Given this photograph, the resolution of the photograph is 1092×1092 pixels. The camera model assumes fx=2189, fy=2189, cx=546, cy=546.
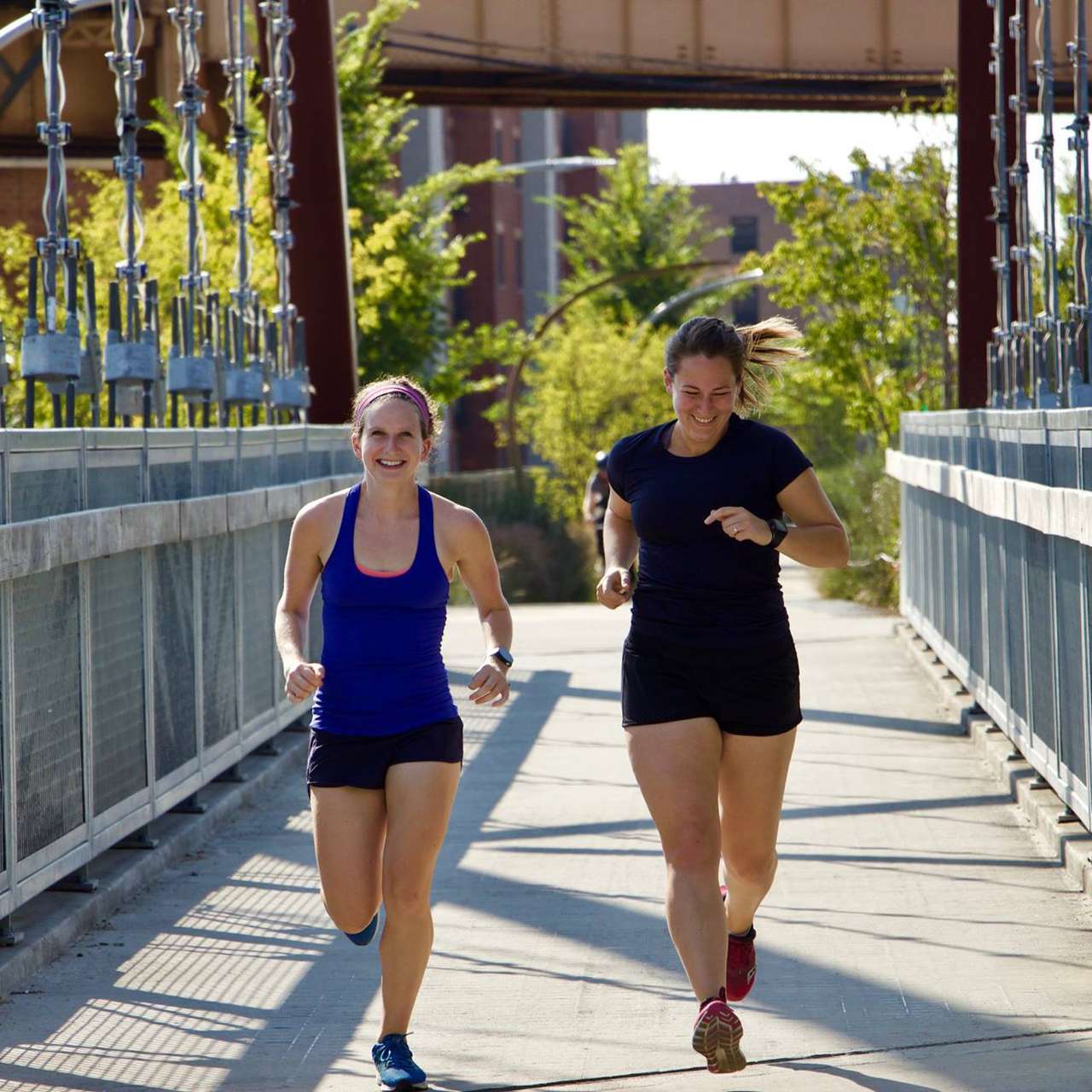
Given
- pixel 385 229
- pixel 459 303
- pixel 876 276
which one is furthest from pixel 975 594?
pixel 459 303

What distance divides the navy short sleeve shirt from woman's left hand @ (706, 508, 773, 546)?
148mm

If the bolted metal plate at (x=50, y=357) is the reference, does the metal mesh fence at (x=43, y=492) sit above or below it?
below

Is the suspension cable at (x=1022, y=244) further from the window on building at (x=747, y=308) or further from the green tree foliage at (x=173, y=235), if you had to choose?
the window on building at (x=747, y=308)

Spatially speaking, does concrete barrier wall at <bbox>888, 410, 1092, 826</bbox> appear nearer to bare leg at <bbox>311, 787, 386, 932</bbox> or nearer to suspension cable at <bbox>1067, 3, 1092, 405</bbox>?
suspension cable at <bbox>1067, 3, 1092, 405</bbox>

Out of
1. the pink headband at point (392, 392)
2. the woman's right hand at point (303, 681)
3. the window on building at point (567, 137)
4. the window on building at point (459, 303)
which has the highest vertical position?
the window on building at point (567, 137)

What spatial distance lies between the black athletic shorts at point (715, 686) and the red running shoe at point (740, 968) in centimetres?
70

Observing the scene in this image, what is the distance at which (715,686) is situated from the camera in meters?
5.74

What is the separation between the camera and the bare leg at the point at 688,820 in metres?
5.60

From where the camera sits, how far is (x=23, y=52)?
2666 cm

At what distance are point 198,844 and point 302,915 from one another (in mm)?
1463

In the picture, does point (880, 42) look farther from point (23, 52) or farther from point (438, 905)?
point (438, 905)

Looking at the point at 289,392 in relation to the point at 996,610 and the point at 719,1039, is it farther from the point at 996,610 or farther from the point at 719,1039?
the point at 719,1039

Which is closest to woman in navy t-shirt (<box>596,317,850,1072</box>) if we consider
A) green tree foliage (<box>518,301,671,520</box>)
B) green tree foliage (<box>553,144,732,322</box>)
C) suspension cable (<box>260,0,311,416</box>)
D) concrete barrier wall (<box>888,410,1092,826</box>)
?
concrete barrier wall (<box>888,410,1092,826</box>)

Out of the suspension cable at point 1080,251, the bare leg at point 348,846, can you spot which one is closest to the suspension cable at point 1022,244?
the suspension cable at point 1080,251
